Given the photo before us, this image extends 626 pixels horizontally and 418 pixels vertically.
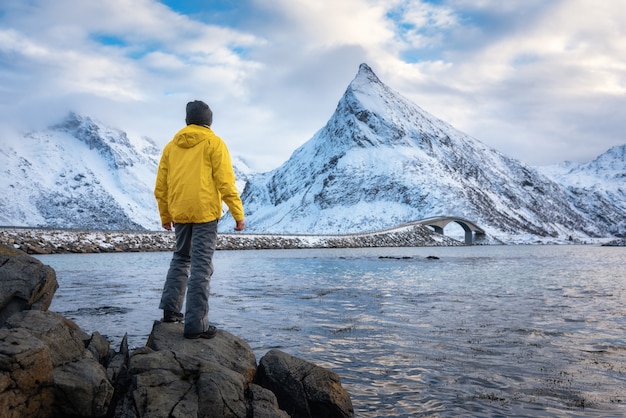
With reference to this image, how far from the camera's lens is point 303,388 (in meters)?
5.52

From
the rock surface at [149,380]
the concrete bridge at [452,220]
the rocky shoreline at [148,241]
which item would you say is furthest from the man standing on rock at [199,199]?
the concrete bridge at [452,220]

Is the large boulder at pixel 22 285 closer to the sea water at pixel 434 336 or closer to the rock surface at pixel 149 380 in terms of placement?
the rock surface at pixel 149 380

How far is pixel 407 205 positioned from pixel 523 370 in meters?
153

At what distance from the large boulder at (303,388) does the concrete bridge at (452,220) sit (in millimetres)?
122260

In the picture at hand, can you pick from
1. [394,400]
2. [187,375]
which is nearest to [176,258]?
[187,375]

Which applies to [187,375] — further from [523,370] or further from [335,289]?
[335,289]

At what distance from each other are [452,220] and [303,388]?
133397 mm

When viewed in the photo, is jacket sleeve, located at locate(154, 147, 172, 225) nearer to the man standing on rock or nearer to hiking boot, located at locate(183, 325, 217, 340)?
the man standing on rock

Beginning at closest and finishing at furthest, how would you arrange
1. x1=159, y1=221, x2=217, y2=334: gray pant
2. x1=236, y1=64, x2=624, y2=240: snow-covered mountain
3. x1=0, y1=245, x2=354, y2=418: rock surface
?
x1=0, y1=245, x2=354, y2=418: rock surface < x1=159, y1=221, x2=217, y2=334: gray pant < x1=236, y1=64, x2=624, y2=240: snow-covered mountain

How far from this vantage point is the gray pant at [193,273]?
650 centimetres

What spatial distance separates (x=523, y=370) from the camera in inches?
272

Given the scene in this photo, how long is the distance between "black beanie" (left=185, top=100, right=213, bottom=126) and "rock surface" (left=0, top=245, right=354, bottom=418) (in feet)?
9.92

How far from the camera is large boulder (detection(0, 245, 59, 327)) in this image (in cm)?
690

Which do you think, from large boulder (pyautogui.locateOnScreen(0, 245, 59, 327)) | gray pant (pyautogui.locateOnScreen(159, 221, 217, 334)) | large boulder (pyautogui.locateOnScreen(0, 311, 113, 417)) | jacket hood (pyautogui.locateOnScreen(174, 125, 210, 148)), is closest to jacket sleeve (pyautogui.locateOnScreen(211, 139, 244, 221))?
jacket hood (pyautogui.locateOnScreen(174, 125, 210, 148))
